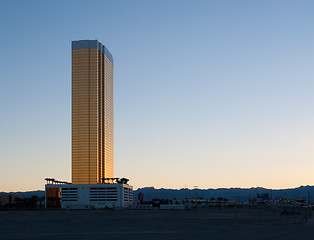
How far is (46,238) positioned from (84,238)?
356 cm

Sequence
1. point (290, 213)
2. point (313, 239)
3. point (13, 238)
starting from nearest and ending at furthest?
point (313, 239), point (13, 238), point (290, 213)

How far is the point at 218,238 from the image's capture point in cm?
3903

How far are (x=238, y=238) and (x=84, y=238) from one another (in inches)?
505

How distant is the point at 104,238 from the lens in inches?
1545

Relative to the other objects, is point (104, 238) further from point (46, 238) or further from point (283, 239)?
point (283, 239)

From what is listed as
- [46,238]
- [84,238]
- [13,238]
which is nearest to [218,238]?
[84,238]

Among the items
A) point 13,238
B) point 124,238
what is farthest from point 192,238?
point 13,238

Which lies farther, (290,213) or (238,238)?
(290,213)

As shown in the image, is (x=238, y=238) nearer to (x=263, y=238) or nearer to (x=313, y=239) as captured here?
(x=263, y=238)

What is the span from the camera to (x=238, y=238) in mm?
38906

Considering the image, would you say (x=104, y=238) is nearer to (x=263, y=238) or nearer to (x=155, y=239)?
(x=155, y=239)

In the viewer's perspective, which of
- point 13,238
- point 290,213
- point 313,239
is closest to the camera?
point 313,239

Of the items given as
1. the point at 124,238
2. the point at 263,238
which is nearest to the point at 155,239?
the point at 124,238

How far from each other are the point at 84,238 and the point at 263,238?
14.9 m
